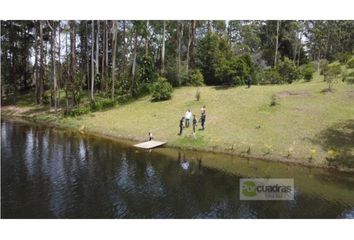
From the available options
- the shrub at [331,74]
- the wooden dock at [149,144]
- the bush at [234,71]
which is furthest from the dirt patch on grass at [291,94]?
the wooden dock at [149,144]

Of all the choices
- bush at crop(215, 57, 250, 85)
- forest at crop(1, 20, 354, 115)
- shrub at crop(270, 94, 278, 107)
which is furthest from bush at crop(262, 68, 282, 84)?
shrub at crop(270, 94, 278, 107)

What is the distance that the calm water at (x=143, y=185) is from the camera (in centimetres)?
1889

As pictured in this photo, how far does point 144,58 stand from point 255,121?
21.8 meters

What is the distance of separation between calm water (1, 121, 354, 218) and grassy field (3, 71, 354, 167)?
226 centimetres

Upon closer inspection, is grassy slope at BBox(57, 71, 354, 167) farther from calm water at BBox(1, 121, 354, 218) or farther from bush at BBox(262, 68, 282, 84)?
bush at BBox(262, 68, 282, 84)

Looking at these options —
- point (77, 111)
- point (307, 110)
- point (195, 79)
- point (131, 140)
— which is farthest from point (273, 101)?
point (77, 111)

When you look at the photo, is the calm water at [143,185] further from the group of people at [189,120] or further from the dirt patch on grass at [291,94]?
the dirt patch on grass at [291,94]

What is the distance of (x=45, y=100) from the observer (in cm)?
5466

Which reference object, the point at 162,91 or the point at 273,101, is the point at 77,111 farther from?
the point at 273,101

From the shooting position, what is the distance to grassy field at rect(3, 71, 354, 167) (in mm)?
30516

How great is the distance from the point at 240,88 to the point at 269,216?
96.8ft

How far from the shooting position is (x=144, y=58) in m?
52.7

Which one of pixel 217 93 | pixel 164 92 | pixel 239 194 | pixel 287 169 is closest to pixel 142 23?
pixel 164 92

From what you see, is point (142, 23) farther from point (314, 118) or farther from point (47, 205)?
point (47, 205)
